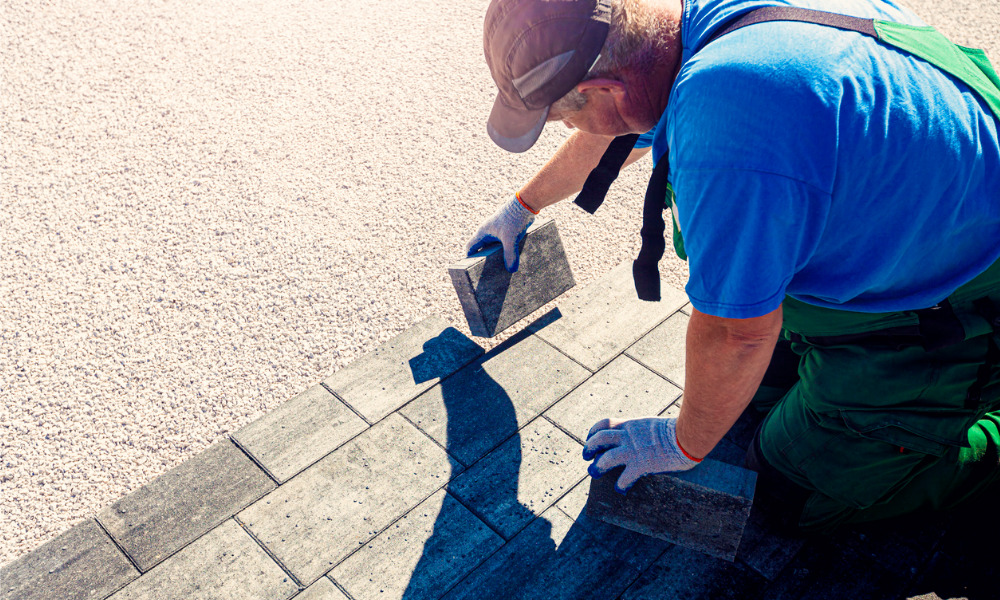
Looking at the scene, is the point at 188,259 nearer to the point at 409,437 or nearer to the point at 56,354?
the point at 56,354

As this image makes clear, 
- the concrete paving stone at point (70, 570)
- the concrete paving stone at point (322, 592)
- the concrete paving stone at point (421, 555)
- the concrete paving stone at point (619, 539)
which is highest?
the concrete paving stone at point (70, 570)

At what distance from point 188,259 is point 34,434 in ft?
4.28

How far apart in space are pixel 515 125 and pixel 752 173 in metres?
0.77

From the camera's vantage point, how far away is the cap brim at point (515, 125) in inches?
78.9

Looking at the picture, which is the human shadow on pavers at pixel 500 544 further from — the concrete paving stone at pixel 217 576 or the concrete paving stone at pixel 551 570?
the concrete paving stone at pixel 217 576

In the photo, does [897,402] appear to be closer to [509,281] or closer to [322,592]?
[509,281]

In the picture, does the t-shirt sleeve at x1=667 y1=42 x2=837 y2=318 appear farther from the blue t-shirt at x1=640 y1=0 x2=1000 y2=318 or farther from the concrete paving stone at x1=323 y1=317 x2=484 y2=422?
the concrete paving stone at x1=323 y1=317 x2=484 y2=422

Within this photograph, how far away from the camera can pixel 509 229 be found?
324 cm

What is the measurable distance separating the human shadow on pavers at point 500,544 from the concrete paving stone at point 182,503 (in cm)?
78

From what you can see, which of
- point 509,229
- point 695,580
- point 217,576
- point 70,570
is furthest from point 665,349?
point 70,570

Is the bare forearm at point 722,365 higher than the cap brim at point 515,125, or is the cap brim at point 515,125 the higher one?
the cap brim at point 515,125

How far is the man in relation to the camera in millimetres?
1582

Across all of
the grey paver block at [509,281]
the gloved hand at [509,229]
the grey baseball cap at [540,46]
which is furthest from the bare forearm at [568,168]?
the grey baseball cap at [540,46]

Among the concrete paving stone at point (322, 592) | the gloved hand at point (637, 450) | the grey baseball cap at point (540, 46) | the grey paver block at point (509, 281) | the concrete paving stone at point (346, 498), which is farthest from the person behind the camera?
the grey paver block at point (509, 281)
